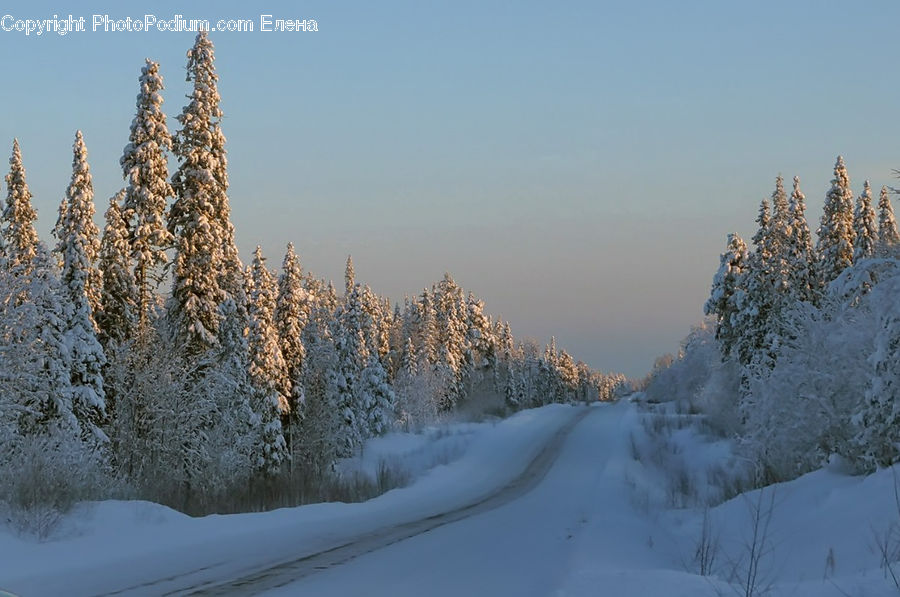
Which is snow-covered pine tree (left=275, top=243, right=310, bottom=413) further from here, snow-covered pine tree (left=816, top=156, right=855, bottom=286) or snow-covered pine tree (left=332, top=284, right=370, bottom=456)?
snow-covered pine tree (left=816, top=156, right=855, bottom=286)

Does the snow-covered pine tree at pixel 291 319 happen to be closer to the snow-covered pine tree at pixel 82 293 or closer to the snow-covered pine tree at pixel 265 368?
the snow-covered pine tree at pixel 265 368

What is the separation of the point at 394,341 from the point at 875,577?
349 ft

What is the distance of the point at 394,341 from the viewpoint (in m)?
113

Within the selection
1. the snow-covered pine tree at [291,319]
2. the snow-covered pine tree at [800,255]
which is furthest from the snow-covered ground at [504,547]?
the snow-covered pine tree at [800,255]

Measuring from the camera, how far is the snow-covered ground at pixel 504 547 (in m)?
8.84

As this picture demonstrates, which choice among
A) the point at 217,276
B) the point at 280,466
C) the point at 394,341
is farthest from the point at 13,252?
the point at 394,341

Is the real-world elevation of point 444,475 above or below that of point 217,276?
below

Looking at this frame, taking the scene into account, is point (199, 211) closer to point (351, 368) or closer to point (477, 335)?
point (351, 368)

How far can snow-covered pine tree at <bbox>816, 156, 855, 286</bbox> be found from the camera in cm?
4738

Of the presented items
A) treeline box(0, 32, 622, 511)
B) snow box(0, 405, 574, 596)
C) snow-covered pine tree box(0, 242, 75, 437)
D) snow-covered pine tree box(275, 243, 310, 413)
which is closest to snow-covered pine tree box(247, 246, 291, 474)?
treeline box(0, 32, 622, 511)

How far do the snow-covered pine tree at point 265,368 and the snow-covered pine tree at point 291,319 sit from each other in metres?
3.39

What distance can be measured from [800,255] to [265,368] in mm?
26528

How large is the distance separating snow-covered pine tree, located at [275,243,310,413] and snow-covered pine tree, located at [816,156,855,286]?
26867mm

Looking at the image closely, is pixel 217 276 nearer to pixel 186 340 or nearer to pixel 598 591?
pixel 186 340
